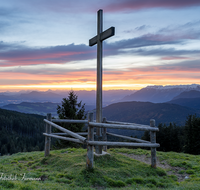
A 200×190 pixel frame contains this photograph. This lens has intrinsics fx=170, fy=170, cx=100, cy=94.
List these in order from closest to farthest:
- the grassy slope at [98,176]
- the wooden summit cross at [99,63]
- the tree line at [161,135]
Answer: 1. the grassy slope at [98,176]
2. the wooden summit cross at [99,63]
3. the tree line at [161,135]

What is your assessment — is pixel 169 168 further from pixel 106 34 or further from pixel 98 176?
pixel 106 34

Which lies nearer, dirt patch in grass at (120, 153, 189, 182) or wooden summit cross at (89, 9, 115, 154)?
dirt patch in grass at (120, 153, 189, 182)

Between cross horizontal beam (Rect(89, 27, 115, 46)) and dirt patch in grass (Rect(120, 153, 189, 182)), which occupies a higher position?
cross horizontal beam (Rect(89, 27, 115, 46))

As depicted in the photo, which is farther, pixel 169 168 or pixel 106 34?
pixel 169 168

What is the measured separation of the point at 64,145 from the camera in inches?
765

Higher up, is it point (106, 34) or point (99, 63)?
point (106, 34)

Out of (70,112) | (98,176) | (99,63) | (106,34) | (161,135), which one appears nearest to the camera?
(98,176)

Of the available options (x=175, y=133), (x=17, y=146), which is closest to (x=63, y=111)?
(x=175, y=133)

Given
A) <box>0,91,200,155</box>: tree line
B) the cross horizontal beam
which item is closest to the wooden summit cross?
the cross horizontal beam

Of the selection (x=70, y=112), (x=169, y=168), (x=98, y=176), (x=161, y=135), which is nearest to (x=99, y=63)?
(x=98, y=176)

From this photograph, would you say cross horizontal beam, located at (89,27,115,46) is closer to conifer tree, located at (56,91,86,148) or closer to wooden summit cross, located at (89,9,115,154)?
wooden summit cross, located at (89,9,115,154)

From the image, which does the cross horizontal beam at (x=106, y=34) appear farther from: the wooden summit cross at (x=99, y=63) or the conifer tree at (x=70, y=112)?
the conifer tree at (x=70, y=112)

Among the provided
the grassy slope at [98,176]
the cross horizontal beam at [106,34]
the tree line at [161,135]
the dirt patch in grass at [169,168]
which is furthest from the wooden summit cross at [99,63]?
the tree line at [161,135]

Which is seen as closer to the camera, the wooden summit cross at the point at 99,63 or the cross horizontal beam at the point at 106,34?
the cross horizontal beam at the point at 106,34
